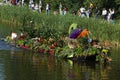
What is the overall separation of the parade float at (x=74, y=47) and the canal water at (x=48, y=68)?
0.67 meters

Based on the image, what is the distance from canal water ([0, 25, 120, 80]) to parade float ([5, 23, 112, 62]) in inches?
26.2

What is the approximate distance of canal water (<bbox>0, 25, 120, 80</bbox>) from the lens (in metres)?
28.9

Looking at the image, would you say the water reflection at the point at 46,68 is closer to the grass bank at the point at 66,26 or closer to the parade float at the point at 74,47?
the parade float at the point at 74,47

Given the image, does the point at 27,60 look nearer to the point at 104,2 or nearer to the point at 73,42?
the point at 73,42

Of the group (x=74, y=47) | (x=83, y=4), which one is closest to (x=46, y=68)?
(x=74, y=47)

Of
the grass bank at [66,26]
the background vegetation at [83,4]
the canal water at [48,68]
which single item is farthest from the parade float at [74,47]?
the background vegetation at [83,4]

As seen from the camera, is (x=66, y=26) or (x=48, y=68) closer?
(x=48, y=68)

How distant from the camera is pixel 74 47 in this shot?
118ft

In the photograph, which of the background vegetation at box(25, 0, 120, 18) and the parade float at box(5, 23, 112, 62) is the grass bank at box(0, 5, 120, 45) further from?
the background vegetation at box(25, 0, 120, 18)

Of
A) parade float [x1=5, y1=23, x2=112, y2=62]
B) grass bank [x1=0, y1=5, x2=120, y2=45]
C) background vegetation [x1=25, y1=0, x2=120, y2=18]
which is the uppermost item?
background vegetation [x1=25, y1=0, x2=120, y2=18]

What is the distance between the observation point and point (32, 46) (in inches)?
1614

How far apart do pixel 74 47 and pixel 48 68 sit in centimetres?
480

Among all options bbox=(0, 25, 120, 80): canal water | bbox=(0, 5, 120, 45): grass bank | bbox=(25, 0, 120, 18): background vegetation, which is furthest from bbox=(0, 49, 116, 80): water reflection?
bbox=(25, 0, 120, 18): background vegetation

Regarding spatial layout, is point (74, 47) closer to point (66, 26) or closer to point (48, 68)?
point (48, 68)
